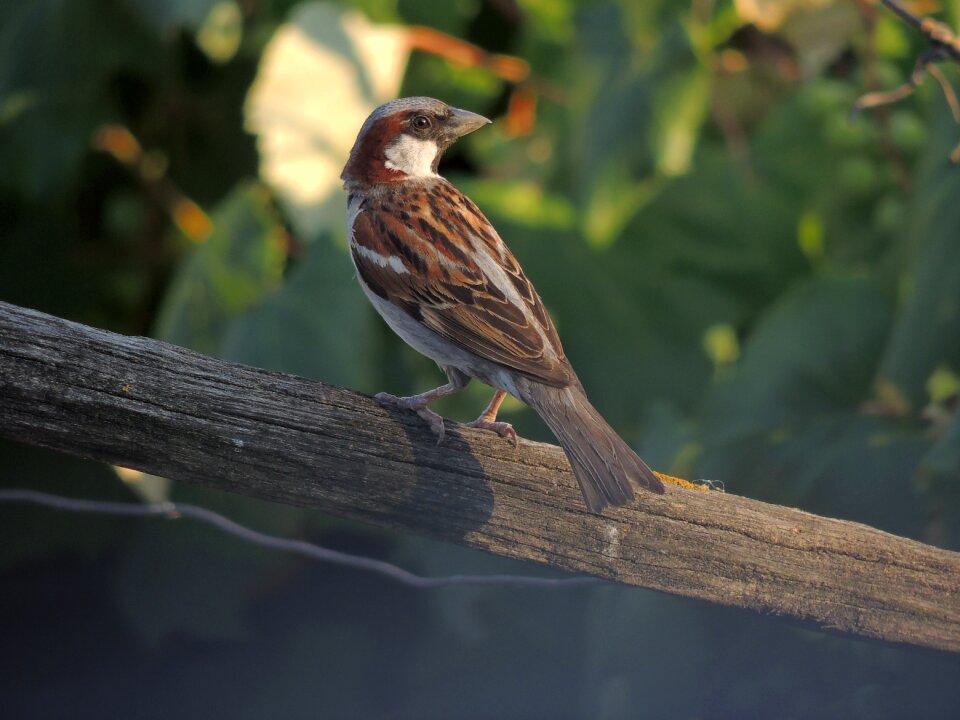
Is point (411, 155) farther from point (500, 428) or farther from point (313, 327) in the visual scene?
point (313, 327)

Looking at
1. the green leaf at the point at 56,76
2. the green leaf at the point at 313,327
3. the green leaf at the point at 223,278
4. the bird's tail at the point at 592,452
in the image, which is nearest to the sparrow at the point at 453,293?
the bird's tail at the point at 592,452

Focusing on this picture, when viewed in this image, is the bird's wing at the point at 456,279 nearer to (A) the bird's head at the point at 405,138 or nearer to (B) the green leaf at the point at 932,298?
(A) the bird's head at the point at 405,138

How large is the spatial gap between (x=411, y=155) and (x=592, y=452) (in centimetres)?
79

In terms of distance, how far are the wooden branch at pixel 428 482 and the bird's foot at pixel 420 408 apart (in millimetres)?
17

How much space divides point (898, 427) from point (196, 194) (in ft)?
9.37

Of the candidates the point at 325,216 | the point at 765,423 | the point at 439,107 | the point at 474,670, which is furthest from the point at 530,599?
the point at 439,107

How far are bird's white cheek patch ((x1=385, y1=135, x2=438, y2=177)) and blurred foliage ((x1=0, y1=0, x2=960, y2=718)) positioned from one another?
91 cm

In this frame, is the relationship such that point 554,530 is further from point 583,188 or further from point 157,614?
point 157,614

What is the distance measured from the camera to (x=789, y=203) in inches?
142

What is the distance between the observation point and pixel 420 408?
1703 mm

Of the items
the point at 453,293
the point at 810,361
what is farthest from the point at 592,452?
the point at 810,361

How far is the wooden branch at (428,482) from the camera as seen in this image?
60.4 inches

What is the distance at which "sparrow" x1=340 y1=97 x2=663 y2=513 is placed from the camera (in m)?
1.69

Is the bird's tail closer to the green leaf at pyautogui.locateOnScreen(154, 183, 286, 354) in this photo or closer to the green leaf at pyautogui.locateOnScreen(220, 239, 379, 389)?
the green leaf at pyautogui.locateOnScreen(220, 239, 379, 389)
